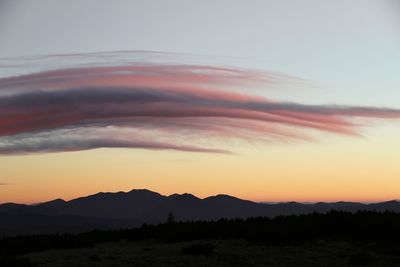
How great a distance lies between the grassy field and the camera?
73.7 ft

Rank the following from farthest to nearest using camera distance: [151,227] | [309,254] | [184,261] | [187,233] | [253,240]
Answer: [151,227]
[187,233]
[253,240]
[309,254]
[184,261]

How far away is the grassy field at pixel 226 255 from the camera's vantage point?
2245cm

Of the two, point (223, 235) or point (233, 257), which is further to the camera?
point (223, 235)

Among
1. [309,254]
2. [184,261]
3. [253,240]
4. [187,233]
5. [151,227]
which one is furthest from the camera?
[151,227]

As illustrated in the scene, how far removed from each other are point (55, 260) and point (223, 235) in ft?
29.7

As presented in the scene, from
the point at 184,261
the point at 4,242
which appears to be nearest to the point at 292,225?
the point at 184,261

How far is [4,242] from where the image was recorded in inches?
1210

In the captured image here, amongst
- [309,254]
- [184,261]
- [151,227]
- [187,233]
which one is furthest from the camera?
[151,227]

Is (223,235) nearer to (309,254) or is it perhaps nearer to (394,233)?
(309,254)

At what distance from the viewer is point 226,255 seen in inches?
930

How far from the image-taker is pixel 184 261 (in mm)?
22453

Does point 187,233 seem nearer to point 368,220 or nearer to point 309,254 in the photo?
point 309,254

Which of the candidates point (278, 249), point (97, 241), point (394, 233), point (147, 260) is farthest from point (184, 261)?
point (394, 233)

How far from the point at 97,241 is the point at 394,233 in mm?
16152
